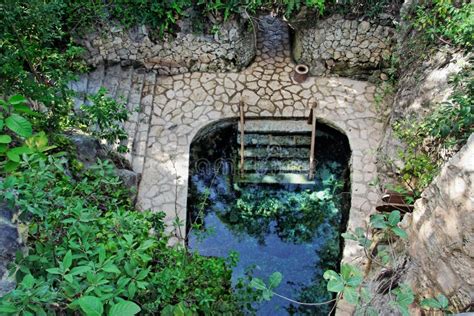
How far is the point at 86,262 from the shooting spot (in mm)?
2740

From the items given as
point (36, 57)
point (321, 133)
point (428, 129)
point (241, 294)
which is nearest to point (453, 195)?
point (241, 294)

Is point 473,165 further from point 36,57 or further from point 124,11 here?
point 124,11

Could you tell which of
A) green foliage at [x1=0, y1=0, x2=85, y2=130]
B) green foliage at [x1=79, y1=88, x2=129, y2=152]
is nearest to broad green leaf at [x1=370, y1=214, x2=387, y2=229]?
green foliage at [x1=79, y1=88, x2=129, y2=152]

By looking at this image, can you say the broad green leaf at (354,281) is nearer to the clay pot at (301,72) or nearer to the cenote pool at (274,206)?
the cenote pool at (274,206)

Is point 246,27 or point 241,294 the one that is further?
point 246,27

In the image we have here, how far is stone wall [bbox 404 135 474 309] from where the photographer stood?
10.6 feet

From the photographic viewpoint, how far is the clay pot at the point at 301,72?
8.91 meters

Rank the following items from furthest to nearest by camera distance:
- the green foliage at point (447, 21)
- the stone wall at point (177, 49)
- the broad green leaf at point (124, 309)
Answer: the stone wall at point (177, 49) → the green foliage at point (447, 21) → the broad green leaf at point (124, 309)

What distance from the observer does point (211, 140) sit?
852 centimetres

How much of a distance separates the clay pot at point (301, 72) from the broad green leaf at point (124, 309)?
7419mm

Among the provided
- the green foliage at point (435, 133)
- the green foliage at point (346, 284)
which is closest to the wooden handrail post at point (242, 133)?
the green foliage at point (435, 133)

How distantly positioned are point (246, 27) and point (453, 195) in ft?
22.3

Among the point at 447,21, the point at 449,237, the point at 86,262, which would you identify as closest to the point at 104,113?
the point at 86,262

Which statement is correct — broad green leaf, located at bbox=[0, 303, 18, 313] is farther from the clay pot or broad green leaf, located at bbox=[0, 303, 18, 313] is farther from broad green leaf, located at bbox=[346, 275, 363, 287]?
the clay pot
